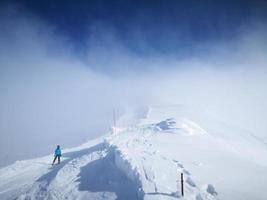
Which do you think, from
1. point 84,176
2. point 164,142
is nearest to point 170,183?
point 84,176

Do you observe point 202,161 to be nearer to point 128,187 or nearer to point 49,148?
point 128,187

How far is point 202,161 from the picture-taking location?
1817 cm

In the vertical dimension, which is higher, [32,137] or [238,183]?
[32,137]

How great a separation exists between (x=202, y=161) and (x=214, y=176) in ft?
11.8

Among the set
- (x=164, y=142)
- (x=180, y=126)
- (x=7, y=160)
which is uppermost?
(x=180, y=126)

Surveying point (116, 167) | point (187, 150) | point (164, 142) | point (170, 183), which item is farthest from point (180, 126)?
point (170, 183)

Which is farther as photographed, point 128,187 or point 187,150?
point 187,150

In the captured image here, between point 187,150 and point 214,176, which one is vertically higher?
point 187,150

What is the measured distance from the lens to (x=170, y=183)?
43.2 ft

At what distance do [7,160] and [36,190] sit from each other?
97.1 metres

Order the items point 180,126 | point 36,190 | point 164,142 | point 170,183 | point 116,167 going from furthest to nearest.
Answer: point 180,126, point 164,142, point 116,167, point 36,190, point 170,183

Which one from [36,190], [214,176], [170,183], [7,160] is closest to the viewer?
[170,183]

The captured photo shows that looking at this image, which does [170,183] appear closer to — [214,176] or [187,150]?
[214,176]

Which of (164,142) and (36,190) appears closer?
(36,190)
